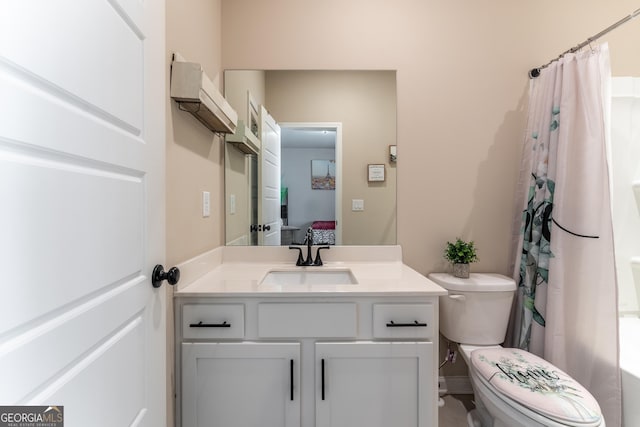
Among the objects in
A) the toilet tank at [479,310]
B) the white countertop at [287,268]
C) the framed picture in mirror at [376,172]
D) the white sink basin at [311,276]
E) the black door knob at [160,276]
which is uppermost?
the framed picture in mirror at [376,172]

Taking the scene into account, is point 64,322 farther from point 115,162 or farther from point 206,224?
point 206,224

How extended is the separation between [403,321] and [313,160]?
1.01 metres

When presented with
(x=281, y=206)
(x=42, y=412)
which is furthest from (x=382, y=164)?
(x=42, y=412)

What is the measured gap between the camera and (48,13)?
1.61 feet

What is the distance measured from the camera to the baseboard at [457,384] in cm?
180

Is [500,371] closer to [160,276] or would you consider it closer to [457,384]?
[457,384]

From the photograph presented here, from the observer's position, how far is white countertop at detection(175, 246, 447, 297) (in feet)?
3.84

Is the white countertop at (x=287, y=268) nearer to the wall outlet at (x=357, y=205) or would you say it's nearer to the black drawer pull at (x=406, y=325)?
the black drawer pull at (x=406, y=325)

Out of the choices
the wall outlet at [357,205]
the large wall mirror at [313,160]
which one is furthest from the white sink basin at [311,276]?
the wall outlet at [357,205]

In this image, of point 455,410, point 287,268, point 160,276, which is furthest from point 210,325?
point 455,410

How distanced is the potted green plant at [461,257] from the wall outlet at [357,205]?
1.84 feet

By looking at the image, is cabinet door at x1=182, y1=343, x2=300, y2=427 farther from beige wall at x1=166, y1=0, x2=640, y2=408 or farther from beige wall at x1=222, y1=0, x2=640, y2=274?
beige wall at x1=222, y1=0, x2=640, y2=274

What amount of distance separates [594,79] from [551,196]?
1.88ft

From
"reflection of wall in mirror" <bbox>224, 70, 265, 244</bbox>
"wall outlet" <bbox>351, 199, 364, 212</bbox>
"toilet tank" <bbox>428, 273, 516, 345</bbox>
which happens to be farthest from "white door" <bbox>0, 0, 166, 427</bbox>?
"toilet tank" <bbox>428, 273, 516, 345</bbox>
